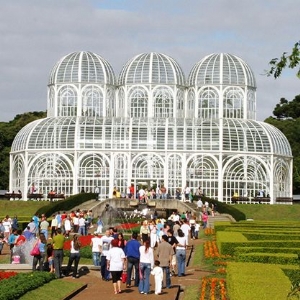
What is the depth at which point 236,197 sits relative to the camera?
64.5 meters

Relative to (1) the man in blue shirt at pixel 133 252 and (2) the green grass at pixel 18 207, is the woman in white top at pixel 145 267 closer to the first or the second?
(1) the man in blue shirt at pixel 133 252

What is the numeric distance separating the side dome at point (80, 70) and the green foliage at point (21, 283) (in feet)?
161

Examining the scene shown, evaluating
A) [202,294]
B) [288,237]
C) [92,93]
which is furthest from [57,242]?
[92,93]

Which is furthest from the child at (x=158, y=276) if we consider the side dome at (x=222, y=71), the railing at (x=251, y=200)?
the side dome at (x=222, y=71)

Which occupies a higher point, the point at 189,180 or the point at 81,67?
the point at 81,67

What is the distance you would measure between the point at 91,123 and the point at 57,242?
41.8m

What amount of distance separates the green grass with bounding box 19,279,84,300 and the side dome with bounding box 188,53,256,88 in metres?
49.4

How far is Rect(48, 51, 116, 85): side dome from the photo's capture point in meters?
74.3

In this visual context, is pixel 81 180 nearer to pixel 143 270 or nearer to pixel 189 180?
pixel 189 180

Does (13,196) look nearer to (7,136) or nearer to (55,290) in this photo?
(7,136)

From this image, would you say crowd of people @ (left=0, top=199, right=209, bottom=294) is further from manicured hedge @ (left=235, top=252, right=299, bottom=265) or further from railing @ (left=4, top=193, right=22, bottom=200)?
railing @ (left=4, top=193, right=22, bottom=200)

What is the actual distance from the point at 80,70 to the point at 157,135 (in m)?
10.7

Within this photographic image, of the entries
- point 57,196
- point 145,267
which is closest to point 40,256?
point 145,267

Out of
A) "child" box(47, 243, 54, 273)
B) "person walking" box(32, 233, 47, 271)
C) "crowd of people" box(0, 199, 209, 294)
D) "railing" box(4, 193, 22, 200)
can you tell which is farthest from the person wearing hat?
"railing" box(4, 193, 22, 200)
